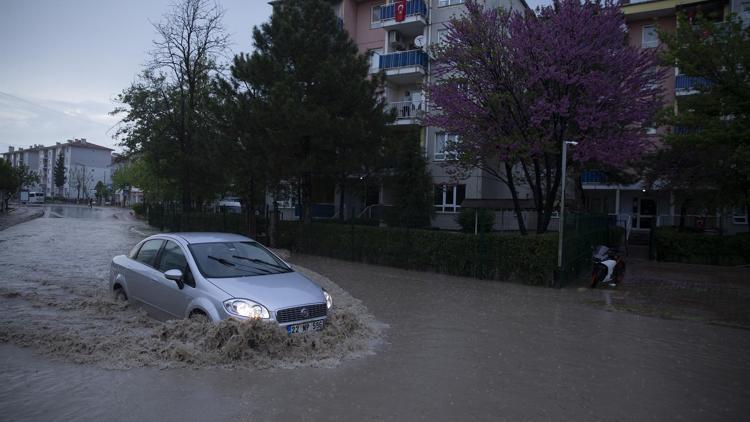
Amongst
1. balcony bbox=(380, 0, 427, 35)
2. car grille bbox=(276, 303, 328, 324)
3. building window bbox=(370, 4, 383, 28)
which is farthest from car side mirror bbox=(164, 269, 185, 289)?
building window bbox=(370, 4, 383, 28)

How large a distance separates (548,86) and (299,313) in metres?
11.1

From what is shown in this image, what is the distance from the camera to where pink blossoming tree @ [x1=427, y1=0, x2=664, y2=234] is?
14023mm

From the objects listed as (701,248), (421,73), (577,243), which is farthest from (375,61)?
(577,243)

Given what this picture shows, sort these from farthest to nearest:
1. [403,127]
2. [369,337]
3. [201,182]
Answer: [201,182], [403,127], [369,337]

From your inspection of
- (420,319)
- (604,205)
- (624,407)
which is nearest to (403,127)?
(604,205)

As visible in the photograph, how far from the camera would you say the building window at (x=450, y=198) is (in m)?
28.6

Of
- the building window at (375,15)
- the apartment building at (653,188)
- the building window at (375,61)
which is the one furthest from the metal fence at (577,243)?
the building window at (375,15)

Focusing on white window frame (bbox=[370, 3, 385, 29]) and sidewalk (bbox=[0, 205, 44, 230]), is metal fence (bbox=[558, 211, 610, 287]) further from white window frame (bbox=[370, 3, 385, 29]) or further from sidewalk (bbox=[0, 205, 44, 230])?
sidewalk (bbox=[0, 205, 44, 230])

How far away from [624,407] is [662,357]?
2.44 m

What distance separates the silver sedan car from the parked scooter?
→ 865 centimetres

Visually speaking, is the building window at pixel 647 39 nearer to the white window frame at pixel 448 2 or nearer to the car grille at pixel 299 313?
the white window frame at pixel 448 2

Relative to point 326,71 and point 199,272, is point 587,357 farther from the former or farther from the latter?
point 326,71

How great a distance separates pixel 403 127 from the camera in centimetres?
2844

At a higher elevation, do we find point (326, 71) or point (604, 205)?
point (326, 71)
